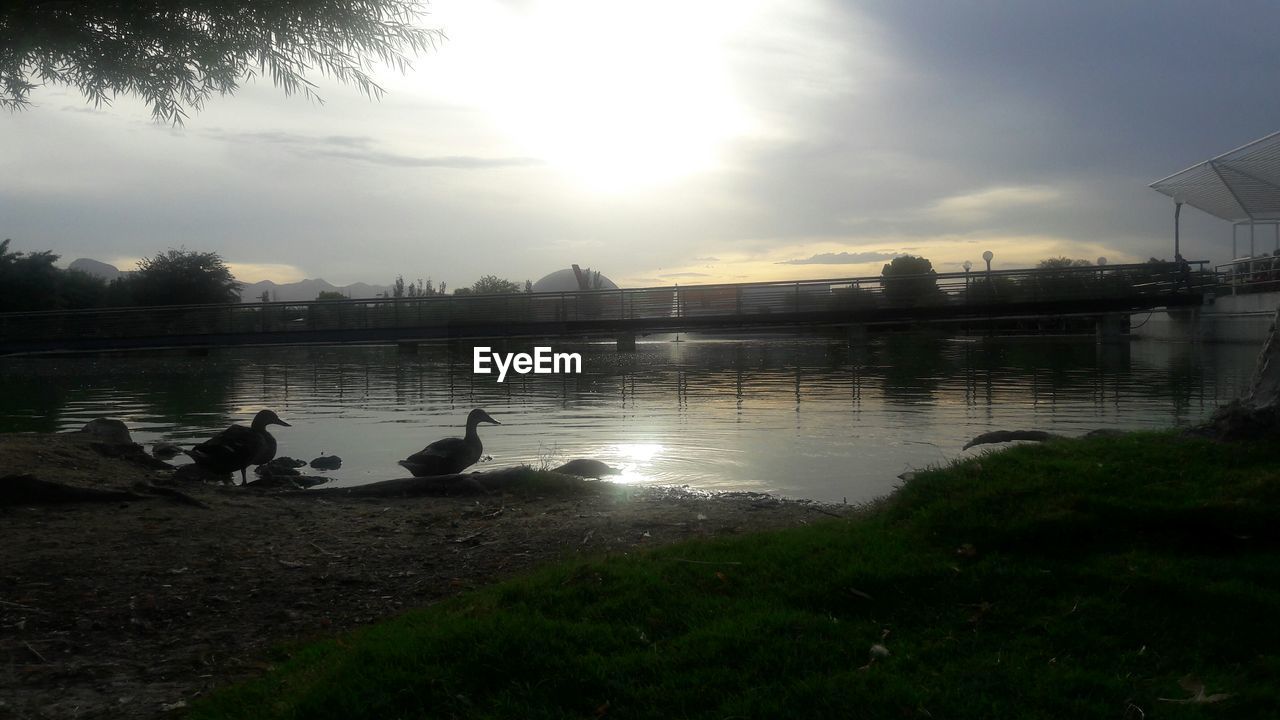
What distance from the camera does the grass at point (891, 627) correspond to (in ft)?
11.8

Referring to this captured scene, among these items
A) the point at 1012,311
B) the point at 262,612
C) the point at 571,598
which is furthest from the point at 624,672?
the point at 1012,311

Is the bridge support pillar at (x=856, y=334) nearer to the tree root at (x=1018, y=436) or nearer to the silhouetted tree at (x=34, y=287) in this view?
the tree root at (x=1018, y=436)

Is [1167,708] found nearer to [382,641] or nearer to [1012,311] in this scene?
[382,641]

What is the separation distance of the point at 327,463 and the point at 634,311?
26.0 m

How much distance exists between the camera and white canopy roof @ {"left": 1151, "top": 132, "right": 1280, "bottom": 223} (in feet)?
110

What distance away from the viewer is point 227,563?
20.6 feet

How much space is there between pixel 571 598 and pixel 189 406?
62.5ft

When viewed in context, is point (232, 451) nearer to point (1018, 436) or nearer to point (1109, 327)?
point (1018, 436)

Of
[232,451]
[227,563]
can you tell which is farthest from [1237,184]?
[227,563]

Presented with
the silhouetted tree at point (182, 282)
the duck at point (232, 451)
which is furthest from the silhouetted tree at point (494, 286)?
the duck at point (232, 451)

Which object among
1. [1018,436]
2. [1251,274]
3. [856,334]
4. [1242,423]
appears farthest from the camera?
[856,334]

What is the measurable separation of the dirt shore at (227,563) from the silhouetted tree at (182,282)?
60.2 meters

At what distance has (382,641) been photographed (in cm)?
428

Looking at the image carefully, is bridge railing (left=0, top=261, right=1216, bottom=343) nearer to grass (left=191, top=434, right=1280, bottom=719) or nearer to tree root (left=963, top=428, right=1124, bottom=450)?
tree root (left=963, top=428, right=1124, bottom=450)
